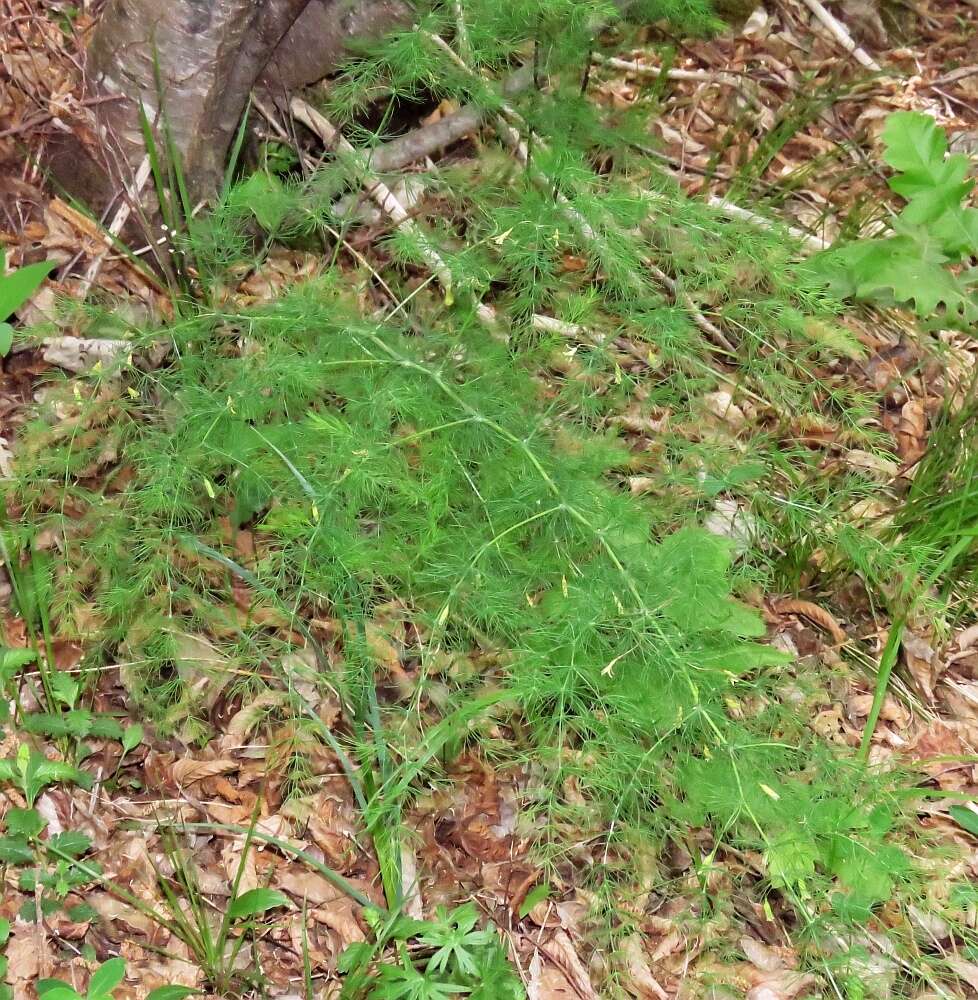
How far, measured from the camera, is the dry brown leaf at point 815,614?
2473mm

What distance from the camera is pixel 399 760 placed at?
2092 mm

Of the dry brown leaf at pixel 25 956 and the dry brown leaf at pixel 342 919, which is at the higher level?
the dry brown leaf at pixel 25 956

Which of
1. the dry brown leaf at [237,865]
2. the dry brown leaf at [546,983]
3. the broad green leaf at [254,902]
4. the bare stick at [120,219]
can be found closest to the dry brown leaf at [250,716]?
the dry brown leaf at [237,865]

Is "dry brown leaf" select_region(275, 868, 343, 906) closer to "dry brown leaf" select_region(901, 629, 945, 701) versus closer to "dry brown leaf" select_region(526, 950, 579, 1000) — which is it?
"dry brown leaf" select_region(526, 950, 579, 1000)

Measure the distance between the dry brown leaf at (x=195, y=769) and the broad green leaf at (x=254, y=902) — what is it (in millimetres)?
316

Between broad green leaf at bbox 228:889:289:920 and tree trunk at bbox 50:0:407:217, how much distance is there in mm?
1817

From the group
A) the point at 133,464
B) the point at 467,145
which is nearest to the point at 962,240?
the point at 467,145

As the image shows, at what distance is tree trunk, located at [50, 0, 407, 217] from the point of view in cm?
234

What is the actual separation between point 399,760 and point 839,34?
10.2 ft

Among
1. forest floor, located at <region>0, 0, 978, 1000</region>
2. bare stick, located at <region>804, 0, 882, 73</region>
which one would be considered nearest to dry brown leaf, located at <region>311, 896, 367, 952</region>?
forest floor, located at <region>0, 0, 978, 1000</region>

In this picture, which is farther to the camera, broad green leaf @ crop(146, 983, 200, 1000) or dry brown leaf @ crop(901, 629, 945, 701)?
dry brown leaf @ crop(901, 629, 945, 701)

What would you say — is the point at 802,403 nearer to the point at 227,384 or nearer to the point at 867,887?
the point at 867,887

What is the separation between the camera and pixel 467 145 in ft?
9.59

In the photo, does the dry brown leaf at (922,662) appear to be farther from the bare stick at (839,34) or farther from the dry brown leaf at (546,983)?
the bare stick at (839,34)
